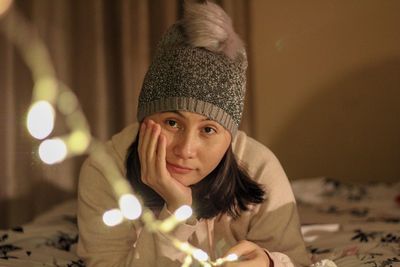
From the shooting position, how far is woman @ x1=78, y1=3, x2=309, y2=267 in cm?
106

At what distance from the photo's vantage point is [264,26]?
269 centimetres

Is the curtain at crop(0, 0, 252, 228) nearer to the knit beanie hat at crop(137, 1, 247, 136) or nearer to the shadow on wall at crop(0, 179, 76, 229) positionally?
the shadow on wall at crop(0, 179, 76, 229)

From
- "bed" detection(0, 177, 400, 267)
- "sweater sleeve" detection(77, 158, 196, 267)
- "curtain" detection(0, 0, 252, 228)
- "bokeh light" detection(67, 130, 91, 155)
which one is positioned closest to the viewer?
"sweater sleeve" detection(77, 158, 196, 267)

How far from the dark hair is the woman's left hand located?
19 centimetres

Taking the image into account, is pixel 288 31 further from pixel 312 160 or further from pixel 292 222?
pixel 292 222

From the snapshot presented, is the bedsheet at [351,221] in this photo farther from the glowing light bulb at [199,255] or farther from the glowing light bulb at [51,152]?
the glowing light bulb at [51,152]

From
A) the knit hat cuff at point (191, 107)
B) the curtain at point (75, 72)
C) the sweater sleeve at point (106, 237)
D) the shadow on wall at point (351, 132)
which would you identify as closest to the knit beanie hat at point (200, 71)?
the knit hat cuff at point (191, 107)

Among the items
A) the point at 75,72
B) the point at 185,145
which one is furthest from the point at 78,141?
the point at 185,145

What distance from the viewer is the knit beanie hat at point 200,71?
106cm

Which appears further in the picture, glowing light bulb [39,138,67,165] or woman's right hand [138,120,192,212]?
glowing light bulb [39,138,67,165]

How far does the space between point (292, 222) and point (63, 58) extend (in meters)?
1.62

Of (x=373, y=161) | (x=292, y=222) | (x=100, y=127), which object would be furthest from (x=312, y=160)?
(x=292, y=222)

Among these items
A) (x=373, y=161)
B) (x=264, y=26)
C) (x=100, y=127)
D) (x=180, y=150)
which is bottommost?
(x=373, y=161)

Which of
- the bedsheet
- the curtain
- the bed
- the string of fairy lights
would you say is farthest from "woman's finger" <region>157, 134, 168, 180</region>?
the curtain
